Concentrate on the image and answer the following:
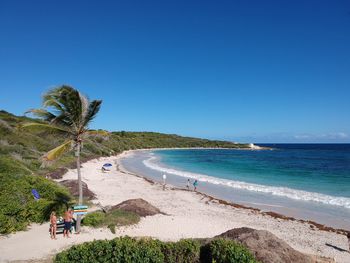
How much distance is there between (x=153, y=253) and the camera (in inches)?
289

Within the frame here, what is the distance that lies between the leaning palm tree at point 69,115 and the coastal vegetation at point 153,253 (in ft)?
15.2

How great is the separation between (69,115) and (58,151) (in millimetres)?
1566

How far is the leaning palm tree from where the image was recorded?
1150 centimetres

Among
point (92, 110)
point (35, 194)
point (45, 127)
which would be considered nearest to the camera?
point (45, 127)

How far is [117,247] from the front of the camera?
293 inches

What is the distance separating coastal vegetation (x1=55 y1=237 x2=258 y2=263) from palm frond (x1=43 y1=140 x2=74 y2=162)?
429 cm

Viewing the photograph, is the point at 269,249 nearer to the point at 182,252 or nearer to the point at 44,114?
the point at 182,252

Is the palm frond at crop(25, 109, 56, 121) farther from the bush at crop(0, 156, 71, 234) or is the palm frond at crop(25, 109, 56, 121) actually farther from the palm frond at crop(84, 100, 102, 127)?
the bush at crop(0, 156, 71, 234)

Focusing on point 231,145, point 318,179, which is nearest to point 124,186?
point 318,179

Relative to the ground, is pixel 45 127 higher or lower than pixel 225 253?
higher

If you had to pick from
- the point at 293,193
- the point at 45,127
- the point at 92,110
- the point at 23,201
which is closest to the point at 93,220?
the point at 23,201

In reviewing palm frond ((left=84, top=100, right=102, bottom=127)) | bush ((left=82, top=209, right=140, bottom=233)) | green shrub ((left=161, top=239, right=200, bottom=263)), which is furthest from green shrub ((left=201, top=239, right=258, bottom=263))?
palm frond ((left=84, top=100, right=102, bottom=127))

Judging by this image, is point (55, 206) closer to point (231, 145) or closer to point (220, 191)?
point (220, 191)

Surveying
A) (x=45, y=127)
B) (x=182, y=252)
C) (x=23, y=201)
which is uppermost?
(x=45, y=127)
